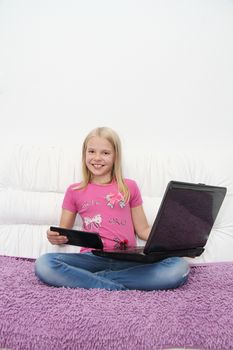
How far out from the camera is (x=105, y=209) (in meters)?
1.33

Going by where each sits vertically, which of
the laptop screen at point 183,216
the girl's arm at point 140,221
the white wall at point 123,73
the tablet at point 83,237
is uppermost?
the white wall at point 123,73

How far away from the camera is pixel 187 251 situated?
109 centimetres

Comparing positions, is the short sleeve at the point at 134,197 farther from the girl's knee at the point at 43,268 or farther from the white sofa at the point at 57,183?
the girl's knee at the point at 43,268

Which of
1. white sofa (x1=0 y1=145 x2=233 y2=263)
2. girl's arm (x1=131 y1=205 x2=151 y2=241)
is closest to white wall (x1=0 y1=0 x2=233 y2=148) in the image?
white sofa (x1=0 y1=145 x2=233 y2=263)

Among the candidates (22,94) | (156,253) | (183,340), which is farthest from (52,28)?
(183,340)

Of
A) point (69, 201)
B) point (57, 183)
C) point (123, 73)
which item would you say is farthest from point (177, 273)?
point (123, 73)

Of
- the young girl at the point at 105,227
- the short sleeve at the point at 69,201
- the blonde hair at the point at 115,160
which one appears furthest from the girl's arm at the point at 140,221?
the short sleeve at the point at 69,201

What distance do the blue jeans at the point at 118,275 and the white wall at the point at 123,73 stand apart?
0.71 metres

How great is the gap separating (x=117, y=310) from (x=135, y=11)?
139cm

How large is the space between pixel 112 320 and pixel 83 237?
28 centimetres

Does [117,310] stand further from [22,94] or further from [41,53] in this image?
[41,53]

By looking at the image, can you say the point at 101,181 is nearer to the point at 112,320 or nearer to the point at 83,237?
the point at 83,237

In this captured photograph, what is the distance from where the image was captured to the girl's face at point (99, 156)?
137 cm

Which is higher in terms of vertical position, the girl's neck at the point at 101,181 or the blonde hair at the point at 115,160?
the blonde hair at the point at 115,160
